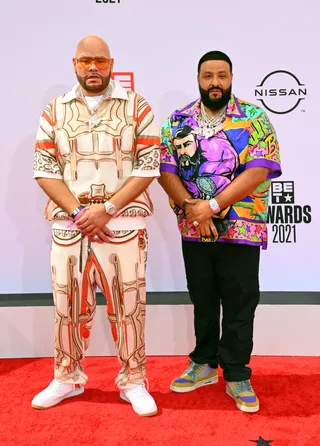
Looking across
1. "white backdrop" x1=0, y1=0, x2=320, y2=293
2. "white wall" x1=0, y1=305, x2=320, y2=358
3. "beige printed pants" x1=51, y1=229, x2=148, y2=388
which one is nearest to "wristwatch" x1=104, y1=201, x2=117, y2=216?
"beige printed pants" x1=51, y1=229, x2=148, y2=388

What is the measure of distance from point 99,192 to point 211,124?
0.59 m

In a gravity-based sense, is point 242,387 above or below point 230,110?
below

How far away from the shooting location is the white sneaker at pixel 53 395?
7.40 feet

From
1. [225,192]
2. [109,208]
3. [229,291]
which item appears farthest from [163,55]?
[229,291]

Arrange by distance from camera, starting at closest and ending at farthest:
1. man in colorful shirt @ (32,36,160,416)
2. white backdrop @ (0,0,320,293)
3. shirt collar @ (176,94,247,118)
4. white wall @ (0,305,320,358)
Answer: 1. man in colorful shirt @ (32,36,160,416)
2. shirt collar @ (176,94,247,118)
3. white wall @ (0,305,320,358)
4. white backdrop @ (0,0,320,293)

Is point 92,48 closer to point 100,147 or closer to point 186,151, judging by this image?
point 100,147

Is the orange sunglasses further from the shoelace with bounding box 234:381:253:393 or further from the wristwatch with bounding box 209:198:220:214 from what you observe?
the shoelace with bounding box 234:381:253:393

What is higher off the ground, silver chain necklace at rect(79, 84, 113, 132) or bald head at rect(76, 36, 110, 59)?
bald head at rect(76, 36, 110, 59)

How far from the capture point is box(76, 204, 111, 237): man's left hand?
206cm

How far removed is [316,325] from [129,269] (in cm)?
133

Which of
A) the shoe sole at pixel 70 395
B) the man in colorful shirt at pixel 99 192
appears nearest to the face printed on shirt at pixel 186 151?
the man in colorful shirt at pixel 99 192

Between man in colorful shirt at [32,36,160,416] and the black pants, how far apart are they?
0.29m

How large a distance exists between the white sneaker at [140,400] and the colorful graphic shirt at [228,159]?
74cm

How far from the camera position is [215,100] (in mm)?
2176
